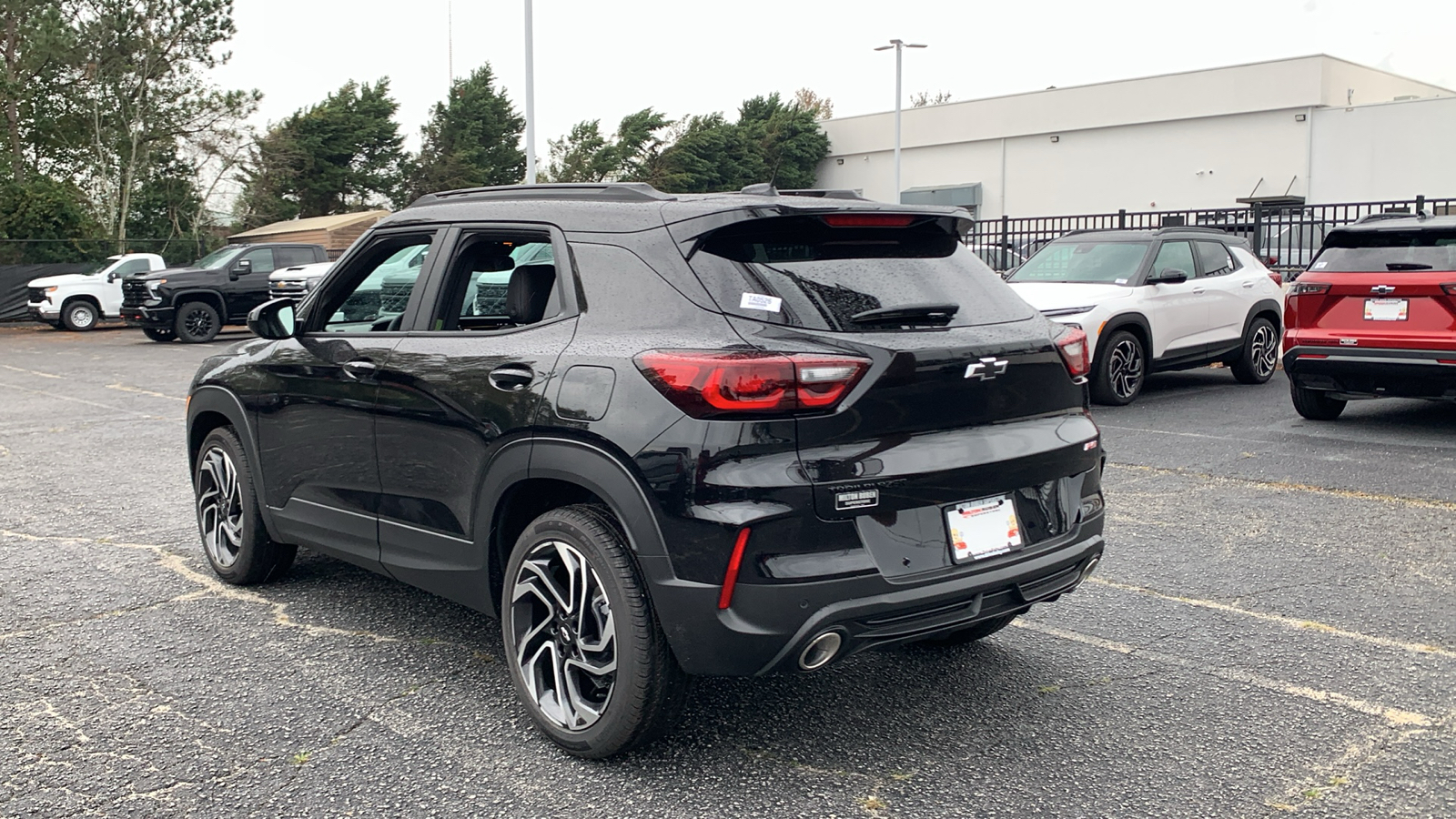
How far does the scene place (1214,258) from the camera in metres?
12.7

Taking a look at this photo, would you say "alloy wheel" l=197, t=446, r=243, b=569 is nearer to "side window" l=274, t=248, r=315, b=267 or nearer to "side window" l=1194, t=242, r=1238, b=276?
"side window" l=1194, t=242, r=1238, b=276

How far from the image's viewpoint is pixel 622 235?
145 inches

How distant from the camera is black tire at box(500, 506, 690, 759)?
3.37m

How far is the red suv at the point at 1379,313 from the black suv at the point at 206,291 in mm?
19658

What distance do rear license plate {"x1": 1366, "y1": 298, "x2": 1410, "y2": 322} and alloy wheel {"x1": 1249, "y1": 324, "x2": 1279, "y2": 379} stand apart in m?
3.73

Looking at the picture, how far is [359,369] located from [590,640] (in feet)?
5.03

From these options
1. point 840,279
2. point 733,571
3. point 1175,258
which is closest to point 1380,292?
point 1175,258

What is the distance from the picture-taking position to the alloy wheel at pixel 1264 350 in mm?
13094

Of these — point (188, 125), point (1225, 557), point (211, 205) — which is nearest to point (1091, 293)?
point (1225, 557)

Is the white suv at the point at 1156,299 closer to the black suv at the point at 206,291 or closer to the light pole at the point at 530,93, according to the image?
the light pole at the point at 530,93

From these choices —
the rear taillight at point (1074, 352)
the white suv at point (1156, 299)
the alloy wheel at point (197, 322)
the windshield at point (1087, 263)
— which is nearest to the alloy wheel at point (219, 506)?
the rear taillight at point (1074, 352)

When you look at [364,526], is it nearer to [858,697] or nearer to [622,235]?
[622,235]

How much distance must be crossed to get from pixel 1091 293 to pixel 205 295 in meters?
18.2

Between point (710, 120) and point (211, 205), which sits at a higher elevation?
point (710, 120)
